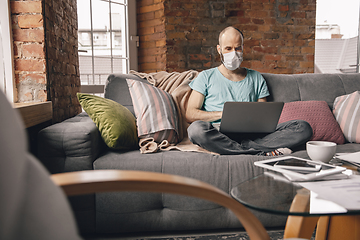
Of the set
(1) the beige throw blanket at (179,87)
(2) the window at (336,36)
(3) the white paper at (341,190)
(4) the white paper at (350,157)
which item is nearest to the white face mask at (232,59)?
(1) the beige throw blanket at (179,87)

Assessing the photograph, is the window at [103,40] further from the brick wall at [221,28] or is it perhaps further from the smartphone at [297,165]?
the smartphone at [297,165]

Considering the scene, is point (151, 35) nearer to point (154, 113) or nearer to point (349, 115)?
point (154, 113)

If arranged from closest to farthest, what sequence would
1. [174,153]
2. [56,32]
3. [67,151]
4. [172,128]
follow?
[67,151], [174,153], [172,128], [56,32]

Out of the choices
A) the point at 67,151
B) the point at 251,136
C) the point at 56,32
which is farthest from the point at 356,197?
the point at 56,32

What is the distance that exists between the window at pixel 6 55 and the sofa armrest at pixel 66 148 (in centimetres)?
46

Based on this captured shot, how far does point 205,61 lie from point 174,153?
2074 mm

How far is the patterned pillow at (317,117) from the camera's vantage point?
1.77 metres

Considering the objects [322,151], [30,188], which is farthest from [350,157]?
[30,188]

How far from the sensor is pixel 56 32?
181 cm

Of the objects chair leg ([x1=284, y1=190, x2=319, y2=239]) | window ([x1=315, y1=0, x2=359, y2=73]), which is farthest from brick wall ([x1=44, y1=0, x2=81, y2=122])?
window ([x1=315, y1=0, x2=359, y2=73])

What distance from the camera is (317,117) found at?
1.81m

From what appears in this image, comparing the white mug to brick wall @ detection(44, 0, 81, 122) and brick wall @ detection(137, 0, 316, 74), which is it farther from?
brick wall @ detection(137, 0, 316, 74)

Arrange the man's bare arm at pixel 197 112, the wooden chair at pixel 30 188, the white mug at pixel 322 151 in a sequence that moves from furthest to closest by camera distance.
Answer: the man's bare arm at pixel 197 112, the white mug at pixel 322 151, the wooden chair at pixel 30 188

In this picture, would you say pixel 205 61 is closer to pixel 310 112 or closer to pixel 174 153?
pixel 310 112
